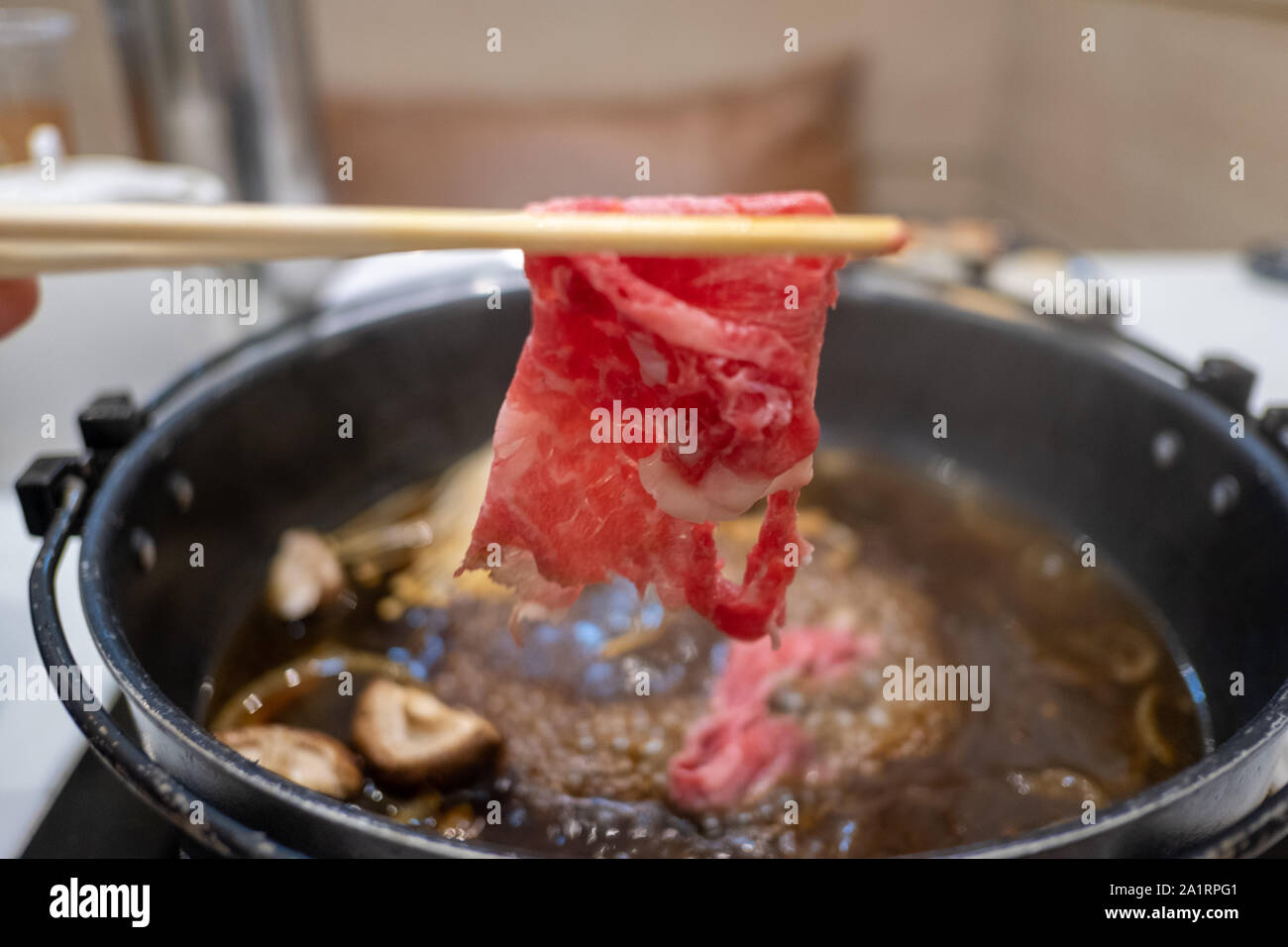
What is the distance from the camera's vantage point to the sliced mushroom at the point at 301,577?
1396mm

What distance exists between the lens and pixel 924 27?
392cm

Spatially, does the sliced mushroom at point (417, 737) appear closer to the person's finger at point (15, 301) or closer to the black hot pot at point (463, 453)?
the black hot pot at point (463, 453)

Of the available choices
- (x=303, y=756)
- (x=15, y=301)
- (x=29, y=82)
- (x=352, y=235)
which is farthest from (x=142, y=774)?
(x=29, y=82)

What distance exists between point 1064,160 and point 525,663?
11.3ft

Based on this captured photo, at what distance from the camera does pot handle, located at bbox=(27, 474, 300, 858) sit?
29.2 inches

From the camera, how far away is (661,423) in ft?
2.98

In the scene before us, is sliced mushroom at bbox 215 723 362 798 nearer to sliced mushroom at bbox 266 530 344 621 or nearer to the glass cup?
sliced mushroom at bbox 266 530 344 621

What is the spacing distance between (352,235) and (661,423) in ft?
1.09

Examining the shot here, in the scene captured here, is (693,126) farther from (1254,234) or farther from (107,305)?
(107,305)

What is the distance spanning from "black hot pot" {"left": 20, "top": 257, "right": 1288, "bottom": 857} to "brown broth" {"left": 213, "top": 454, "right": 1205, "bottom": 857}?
104 mm

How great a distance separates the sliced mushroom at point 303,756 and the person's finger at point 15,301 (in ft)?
1.86

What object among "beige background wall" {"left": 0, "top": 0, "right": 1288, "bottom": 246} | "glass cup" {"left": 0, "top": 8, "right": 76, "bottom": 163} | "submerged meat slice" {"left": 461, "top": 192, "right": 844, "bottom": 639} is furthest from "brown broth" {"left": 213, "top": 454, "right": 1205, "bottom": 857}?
"beige background wall" {"left": 0, "top": 0, "right": 1288, "bottom": 246}
